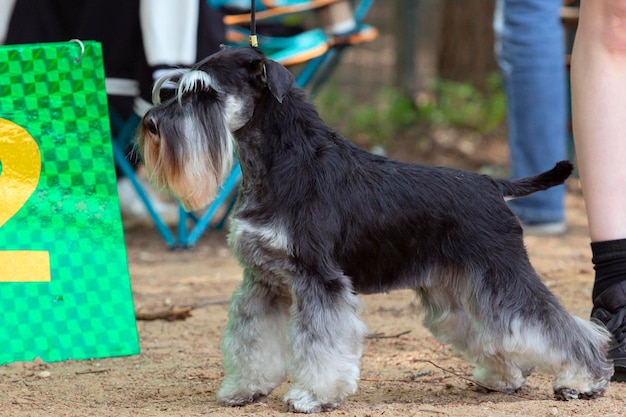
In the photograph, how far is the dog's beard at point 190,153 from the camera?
327 centimetres

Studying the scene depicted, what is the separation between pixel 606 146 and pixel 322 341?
1502mm

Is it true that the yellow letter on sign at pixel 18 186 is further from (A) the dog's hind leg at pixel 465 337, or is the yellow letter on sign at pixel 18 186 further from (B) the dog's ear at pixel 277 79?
(A) the dog's hind leg at pixel 465 337

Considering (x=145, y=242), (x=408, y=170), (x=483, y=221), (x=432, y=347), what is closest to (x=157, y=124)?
(x=408, y=170)

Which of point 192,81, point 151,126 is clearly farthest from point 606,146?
point 151,126

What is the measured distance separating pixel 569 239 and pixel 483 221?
3633 mm

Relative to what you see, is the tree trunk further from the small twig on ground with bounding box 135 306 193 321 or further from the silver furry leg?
the silver furry leg

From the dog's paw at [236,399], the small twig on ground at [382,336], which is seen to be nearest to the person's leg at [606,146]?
the small twig on ground at [382,336]

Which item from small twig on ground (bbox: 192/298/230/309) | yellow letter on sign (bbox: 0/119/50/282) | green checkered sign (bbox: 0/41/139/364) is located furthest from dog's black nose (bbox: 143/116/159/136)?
small twig on ground (bbox: 192/298/230/309)

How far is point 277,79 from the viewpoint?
3.23 metres

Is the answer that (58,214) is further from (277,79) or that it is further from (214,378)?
(277,79)

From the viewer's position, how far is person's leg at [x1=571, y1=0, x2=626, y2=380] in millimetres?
3830

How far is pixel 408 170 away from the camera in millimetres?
3439

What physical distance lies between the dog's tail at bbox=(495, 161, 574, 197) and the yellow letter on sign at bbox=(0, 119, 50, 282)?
1.87 m

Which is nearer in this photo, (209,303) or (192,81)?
(192,81)
